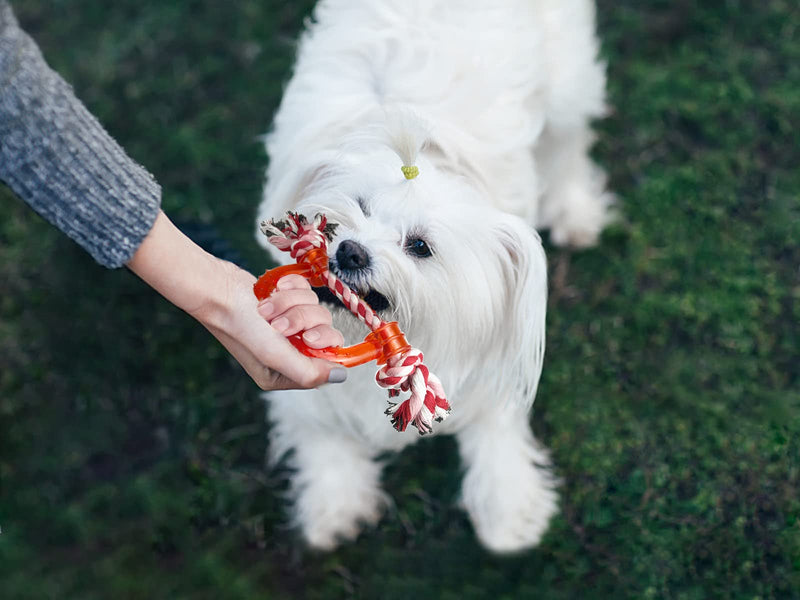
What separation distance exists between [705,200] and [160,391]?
2.43 metres

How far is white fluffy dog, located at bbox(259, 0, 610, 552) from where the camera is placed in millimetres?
1754

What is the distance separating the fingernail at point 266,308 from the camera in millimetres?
1677

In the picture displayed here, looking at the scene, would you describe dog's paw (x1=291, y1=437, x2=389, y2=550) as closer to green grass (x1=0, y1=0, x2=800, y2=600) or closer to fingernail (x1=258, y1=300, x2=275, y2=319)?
green grass (x1=0, y1=0, x2=800, y2=600)

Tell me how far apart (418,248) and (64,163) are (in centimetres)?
78

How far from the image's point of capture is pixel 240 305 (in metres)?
1.72

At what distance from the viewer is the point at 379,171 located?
1.77 meters

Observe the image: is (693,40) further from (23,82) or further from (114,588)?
(114,588)

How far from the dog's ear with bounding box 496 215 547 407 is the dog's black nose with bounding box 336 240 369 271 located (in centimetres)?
34

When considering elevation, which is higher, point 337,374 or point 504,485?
point 337,374

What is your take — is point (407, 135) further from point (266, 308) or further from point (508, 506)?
point (508, 506)

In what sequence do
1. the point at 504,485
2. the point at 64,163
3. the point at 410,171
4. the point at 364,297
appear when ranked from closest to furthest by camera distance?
the point at 64,163 < the point at 410,171 < the point at 364,297 < the point at 504,485

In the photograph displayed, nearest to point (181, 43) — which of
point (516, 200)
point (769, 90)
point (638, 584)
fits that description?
point (516, 200)

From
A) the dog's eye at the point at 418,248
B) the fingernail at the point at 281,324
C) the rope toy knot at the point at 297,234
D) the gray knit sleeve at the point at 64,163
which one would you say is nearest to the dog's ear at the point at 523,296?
the dog's eye at the point at 418,248

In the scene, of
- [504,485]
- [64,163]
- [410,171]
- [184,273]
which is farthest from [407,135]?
[504,485]
